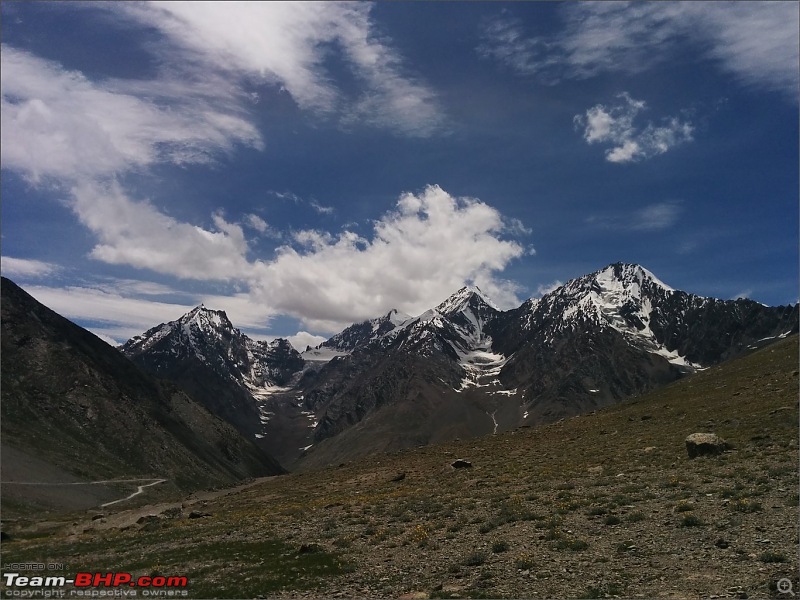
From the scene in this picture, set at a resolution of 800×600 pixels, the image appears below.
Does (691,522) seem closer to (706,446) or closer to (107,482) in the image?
(706,446)

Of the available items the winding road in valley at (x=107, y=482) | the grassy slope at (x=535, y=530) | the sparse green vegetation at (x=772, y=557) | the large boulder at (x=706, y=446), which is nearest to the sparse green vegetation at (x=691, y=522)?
the grassy slope at (x=535, y=530)

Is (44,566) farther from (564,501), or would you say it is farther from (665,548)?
(665,548)

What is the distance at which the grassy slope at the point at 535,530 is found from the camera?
726 inches

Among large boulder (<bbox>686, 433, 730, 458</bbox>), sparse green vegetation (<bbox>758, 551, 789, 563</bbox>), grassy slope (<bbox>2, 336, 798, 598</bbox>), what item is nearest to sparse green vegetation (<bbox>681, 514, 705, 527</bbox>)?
grassy slope (<bbox>2, 336, 798, 598</bbox>)

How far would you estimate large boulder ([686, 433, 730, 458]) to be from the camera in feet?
118

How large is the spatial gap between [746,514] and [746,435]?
2122cm

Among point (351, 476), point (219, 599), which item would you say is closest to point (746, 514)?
point (219, 599)

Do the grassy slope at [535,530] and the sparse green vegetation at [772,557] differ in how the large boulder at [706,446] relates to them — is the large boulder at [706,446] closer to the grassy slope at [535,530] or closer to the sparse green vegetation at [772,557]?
the grassy slope at [535,530]

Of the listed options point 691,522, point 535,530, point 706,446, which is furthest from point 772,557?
point 706,446

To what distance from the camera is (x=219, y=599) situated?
20.1 meters

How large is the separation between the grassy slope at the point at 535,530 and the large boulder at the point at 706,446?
85cm

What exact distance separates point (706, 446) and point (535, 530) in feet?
62.7

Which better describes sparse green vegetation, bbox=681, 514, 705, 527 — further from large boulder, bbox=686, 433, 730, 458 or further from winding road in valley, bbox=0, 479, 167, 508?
winding road in valley, bbox=0, 479, 167, 508

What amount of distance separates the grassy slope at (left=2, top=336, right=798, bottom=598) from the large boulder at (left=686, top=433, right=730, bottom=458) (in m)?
0.85
